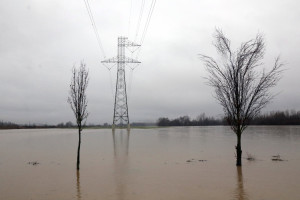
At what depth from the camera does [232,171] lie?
550 inches

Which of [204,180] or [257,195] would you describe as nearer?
[257,195]

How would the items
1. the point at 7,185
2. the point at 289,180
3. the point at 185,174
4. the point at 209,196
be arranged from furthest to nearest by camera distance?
the point at 185,174 → the point at 289,180 → the point at 7,185 → the point at 209,196

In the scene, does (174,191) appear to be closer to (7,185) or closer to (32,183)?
(32,183)

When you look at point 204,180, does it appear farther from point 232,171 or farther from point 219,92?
point 219,92

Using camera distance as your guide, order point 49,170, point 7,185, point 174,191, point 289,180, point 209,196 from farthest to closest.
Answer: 1. point 49,170
2. point 289,180
3. point 7,185
4. point 174,191
5. point 209,196

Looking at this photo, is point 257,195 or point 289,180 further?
point 289,180

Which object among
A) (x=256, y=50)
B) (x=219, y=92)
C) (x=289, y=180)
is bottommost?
(x=289, y=180)

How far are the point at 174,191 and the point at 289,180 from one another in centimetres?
485

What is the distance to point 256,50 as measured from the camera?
1406 cm

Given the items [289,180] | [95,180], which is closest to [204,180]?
[289,180]

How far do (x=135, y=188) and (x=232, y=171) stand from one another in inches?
215

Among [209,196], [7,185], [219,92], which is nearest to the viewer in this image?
[209,196]

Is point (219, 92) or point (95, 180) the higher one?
point (219, 92)

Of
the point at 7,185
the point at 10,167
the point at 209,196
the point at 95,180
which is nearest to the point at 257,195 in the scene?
the point at 209,196
